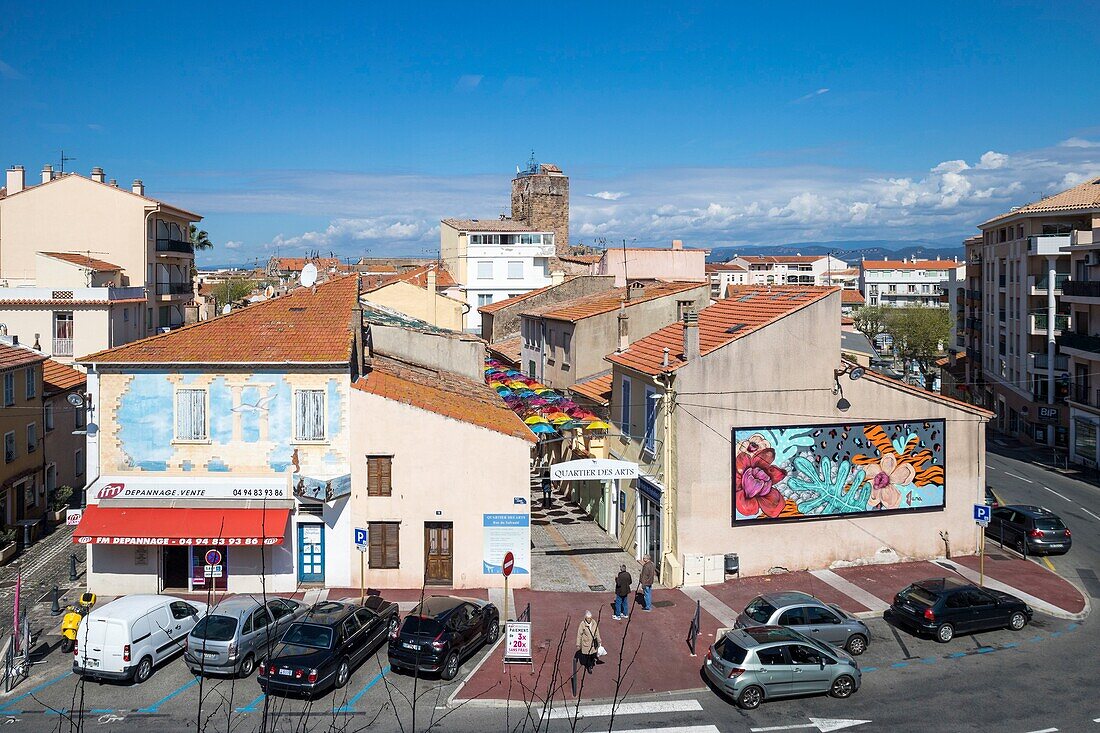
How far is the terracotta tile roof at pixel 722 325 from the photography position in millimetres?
28469

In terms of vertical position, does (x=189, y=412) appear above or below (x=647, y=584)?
above

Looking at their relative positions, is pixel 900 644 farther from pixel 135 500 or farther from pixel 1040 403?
pixel 1040 403

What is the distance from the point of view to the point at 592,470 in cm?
2802

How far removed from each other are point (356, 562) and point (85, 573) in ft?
29.5

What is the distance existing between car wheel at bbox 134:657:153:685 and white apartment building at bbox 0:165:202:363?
103ft

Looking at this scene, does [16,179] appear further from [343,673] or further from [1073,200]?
[1073,200]

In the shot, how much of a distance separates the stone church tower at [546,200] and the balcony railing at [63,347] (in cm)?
5809

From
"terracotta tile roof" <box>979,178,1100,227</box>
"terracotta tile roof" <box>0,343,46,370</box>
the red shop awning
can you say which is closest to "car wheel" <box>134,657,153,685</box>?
the red shop awning

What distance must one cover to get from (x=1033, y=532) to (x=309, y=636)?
24.3m

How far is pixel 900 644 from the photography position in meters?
22.9

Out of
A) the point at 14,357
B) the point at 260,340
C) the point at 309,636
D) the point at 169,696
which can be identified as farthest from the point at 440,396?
the point at 14,357

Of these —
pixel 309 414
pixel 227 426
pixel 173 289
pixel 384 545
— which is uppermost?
pixel 173 289

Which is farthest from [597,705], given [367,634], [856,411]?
[856,411]

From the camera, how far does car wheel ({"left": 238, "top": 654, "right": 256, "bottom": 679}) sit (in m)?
20.4
